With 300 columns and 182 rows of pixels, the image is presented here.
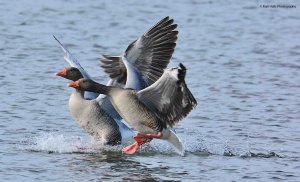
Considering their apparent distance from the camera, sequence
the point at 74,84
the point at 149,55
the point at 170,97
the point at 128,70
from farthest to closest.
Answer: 1. the point at 149,55
2. the point at 128,70
3. the point at 74,84
4. the point at 170,97

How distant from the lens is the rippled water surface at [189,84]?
11086 millimetres

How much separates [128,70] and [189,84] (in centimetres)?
339

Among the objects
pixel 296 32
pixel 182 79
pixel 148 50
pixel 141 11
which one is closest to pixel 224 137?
pixel 148 50

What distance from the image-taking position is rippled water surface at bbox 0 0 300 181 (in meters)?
11.1

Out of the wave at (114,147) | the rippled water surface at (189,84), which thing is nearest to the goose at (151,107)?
the rippled water surface at (189,84)

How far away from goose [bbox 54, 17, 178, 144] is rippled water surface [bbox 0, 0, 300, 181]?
41 centimetres

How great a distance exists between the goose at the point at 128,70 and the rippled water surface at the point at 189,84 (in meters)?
0.41

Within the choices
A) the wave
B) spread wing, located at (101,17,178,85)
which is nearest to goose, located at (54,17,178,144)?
spread wing, located at (101,17,178,85)

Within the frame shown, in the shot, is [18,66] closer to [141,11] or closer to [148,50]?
[148,50]

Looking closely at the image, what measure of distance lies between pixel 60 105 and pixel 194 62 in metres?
3.95

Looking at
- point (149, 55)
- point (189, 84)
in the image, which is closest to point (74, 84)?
point (149, 55)

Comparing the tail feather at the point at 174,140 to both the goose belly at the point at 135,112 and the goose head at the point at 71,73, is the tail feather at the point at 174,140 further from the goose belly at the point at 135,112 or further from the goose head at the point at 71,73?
the goose head at the point at 71,73

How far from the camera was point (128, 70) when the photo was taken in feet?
40.8

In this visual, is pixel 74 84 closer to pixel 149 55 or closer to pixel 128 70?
pixel 128 70
